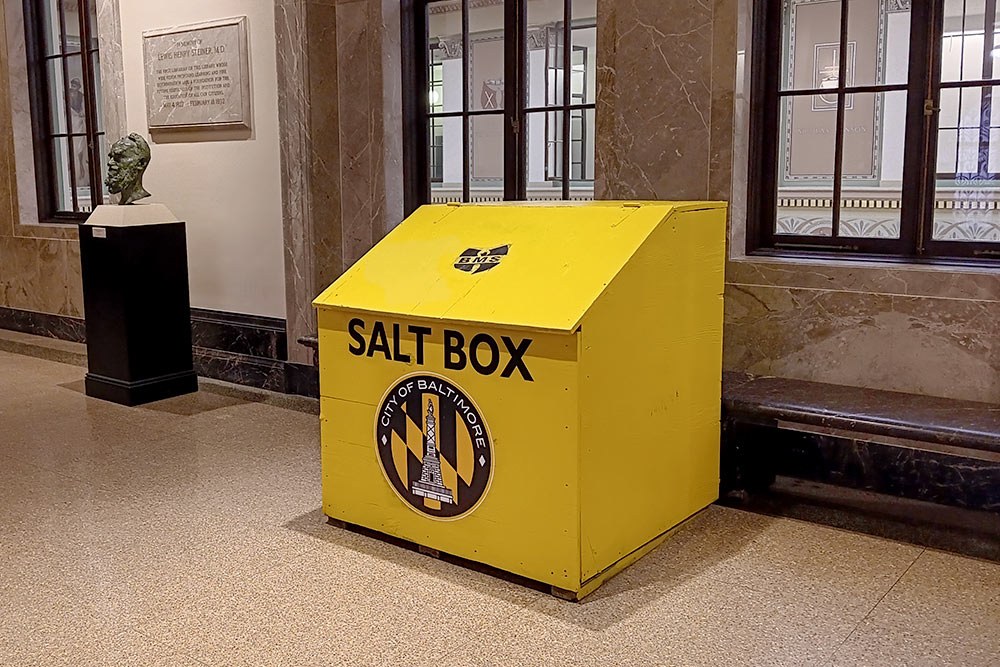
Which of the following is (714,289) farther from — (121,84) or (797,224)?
(121,84)

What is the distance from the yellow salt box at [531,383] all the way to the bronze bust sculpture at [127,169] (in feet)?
7.69

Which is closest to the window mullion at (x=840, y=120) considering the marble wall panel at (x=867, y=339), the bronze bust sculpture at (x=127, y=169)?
the marble wall panel at (x=867, y=339)

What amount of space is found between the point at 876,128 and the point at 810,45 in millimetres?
417

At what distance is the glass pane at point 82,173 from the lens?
684 centimetres

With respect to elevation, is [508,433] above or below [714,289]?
below

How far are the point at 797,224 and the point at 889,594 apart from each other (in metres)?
1.65

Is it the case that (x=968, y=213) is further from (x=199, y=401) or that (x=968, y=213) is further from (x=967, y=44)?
(x=199, y=401)

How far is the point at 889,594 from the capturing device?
277cm

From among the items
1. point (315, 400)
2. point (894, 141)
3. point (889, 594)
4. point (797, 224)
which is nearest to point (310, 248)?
point (315, 400)

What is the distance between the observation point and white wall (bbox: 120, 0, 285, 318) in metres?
5.26

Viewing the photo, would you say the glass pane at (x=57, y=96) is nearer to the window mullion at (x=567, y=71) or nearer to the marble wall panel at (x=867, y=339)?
the window mullion at (x=567, y=71)

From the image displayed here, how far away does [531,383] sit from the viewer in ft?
8.93

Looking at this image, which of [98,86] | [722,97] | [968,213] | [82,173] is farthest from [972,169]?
[82,173]

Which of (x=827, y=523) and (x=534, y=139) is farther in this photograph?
(x=534, y=139)
